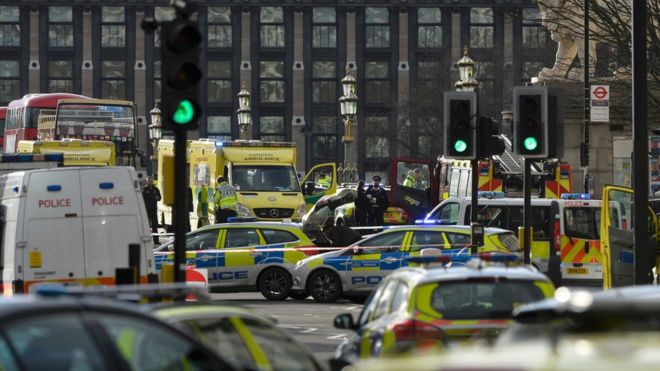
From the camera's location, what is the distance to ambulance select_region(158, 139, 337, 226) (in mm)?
42719

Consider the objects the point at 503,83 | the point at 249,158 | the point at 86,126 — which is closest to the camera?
the point at 249,158

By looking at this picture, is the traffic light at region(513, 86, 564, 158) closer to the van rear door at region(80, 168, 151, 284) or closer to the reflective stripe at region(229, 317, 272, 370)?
the van rear door at region(80, 168, 151, 284)

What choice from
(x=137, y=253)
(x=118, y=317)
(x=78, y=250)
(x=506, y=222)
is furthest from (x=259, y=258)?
(x=118, y=317)

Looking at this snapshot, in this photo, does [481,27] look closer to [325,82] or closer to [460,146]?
[325,82]

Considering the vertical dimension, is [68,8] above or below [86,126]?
above

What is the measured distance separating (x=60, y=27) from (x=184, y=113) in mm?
101704

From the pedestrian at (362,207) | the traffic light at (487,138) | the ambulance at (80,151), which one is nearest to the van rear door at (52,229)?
the traffic light at (487,138)

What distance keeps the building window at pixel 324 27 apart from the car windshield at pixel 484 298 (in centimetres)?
10224

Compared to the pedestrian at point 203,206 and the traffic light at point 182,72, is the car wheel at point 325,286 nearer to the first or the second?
the pedestrian at point 203,206

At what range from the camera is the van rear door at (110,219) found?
18.8 m

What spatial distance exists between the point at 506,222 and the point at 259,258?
6.04 meters

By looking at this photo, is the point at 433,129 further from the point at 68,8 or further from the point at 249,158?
the point at 249,158

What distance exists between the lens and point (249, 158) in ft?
141

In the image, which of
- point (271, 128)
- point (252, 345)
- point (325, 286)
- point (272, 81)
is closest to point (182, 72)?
point (252, 345)
